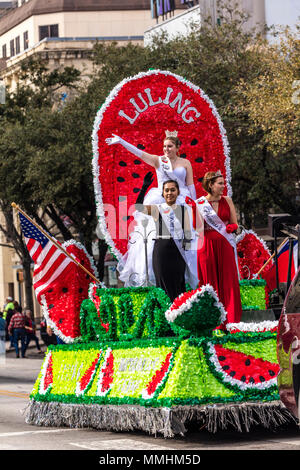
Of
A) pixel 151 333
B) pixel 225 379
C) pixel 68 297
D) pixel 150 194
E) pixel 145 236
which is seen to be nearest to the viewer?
pixel 225 379

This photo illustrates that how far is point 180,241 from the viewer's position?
10.9m

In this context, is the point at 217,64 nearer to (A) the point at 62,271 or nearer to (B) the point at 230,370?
(A) the point at 62,271

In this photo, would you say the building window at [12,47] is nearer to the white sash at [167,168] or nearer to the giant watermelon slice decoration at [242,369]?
the white sash at [167,168]

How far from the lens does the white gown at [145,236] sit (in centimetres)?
1127

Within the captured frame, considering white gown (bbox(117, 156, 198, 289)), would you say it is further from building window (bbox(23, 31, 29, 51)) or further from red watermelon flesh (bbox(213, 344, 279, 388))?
building window (bbox(23, 31, 29, 51))

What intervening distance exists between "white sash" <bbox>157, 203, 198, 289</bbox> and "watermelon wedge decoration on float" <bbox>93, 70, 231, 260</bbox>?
3.02ft

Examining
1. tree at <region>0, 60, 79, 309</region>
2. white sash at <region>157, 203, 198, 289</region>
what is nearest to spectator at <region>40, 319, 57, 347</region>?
white sash at <region>157, 203, 198, 289</region>

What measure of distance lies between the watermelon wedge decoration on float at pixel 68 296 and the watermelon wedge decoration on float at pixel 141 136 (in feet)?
1.72

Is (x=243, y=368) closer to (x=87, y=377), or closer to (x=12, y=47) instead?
(x=87, y=377)

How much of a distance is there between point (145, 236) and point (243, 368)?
2.13 metres

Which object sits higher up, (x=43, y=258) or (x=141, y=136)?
(x=141, y=136)

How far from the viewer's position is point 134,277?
11.4 metres

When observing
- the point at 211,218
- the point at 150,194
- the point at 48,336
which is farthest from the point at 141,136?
the point at 48,336

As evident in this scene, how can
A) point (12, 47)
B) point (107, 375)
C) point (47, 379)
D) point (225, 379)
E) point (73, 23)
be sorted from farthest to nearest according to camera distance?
point (12, 47) → point (73, 23) → point (47, 379) → point (107, 375) → point (225, 379)
